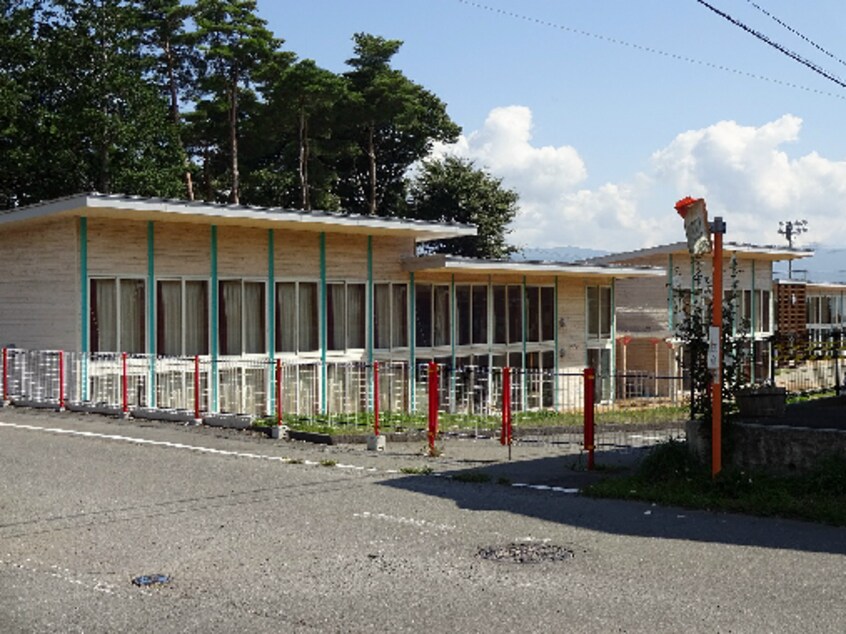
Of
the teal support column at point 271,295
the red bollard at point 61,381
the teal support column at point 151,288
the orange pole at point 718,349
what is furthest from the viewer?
the teal support column at point 271,295

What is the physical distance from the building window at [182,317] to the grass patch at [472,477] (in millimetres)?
11809

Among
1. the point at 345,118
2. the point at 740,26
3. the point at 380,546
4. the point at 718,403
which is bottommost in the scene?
the point at 380,546

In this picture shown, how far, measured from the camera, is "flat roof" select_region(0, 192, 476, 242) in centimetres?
2073

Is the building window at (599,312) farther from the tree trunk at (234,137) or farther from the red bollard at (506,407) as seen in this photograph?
the tree trunk at (234,137)

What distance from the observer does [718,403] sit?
1151cm

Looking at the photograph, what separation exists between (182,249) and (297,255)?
137 inches

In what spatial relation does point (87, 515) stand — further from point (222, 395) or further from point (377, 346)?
point (377, 346)

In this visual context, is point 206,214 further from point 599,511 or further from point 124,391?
point 599,511

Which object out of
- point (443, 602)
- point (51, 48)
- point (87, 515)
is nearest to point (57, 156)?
point (51, 48)

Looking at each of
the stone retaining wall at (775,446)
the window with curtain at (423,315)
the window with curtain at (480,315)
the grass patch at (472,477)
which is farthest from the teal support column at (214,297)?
the stone retaining wall at (775,446)

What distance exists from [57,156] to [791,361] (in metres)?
33.6

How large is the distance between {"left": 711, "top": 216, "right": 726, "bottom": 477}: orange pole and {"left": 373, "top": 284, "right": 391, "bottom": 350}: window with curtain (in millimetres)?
17357

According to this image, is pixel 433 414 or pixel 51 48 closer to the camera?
pixel 433 414

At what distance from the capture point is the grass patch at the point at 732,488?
10336 millimetres
